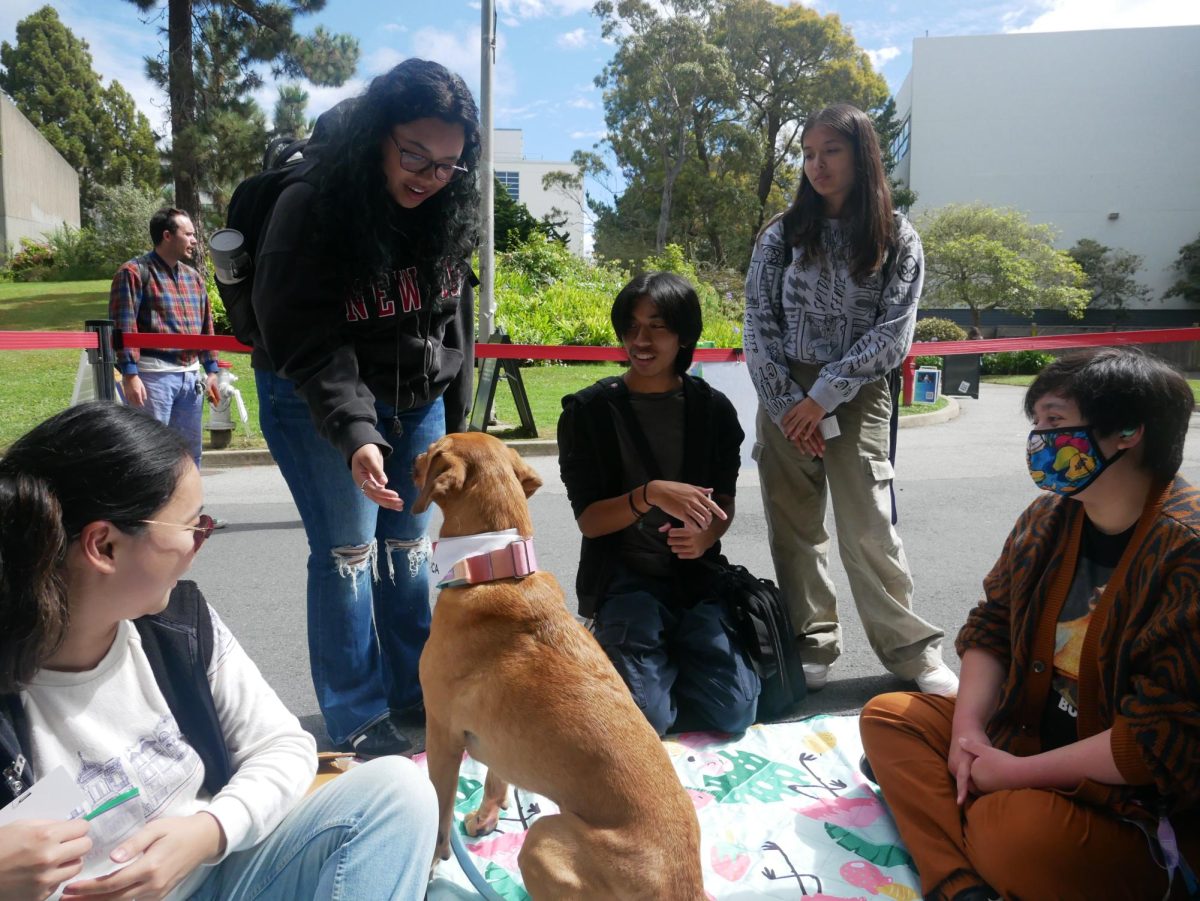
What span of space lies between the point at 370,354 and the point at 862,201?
203cm

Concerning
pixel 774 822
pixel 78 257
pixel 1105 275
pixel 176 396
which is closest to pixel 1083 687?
pixel 774 822

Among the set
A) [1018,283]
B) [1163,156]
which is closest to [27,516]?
[1018,283]

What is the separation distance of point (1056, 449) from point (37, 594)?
85.3 inches

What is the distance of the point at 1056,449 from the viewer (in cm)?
200

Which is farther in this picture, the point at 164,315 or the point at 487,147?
the point at 487,147

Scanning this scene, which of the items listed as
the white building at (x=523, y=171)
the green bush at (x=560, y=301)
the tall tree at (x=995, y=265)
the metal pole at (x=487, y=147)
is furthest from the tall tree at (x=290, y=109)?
the white building at (x=523, y=171)

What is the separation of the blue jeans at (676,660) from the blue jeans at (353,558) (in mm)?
734

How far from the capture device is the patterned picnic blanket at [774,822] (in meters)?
2.22

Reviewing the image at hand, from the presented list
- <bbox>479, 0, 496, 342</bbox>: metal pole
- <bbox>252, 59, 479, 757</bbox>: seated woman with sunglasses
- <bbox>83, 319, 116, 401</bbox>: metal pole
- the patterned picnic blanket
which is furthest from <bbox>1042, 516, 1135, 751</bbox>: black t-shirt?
<bbox>479, 0, 496, 342</bbox>: metal pole

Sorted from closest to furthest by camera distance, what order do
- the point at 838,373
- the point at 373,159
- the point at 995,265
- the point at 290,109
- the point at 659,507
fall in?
the point at 373,159, the point at 659,507, the point at 838,373, the point at 290,109, the point at 995,265

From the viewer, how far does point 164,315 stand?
5598 millimetres

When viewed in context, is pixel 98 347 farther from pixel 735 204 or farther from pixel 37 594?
pixel 735 204

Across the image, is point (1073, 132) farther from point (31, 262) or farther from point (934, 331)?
point (31, 262)

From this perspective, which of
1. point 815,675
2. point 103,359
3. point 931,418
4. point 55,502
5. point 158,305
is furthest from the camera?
point 931,418
